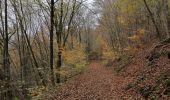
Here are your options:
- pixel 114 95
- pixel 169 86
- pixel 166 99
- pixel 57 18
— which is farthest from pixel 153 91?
pixel 57 18

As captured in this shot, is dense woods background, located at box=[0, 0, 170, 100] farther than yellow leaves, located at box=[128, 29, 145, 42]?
No

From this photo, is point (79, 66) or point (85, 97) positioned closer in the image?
point (85, 97)

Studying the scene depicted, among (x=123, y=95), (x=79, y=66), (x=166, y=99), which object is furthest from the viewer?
(x=79, y=66)

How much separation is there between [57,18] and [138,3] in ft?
39.3

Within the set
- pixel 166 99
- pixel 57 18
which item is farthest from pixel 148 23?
pixel 166 99

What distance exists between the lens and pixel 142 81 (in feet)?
45.7

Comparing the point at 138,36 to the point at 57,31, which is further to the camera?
the point at 138,36

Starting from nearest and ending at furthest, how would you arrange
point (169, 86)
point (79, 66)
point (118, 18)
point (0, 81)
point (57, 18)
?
point (169, 86) < point (0, 81) < point (57, 18) < point (79, 66) < point (118, 18)

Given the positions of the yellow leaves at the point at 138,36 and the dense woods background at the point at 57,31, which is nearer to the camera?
the dense woods background at the point at 57,31

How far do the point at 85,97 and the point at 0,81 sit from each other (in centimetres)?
453

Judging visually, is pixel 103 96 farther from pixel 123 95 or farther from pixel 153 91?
pixel 153 91

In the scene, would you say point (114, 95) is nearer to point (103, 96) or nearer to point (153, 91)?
point (103, 96)

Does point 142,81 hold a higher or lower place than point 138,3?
lower

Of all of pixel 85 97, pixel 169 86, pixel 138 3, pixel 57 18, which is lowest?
pixel 85 97
